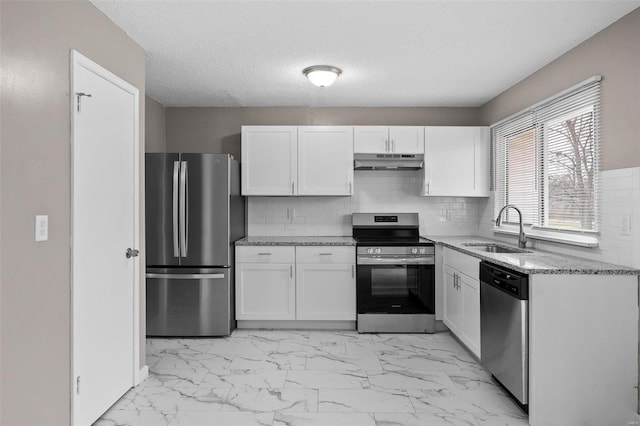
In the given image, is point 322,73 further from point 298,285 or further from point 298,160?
point 298,285

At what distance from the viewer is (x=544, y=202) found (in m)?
3.42

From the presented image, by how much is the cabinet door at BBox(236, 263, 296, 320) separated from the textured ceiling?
1823 millimetres

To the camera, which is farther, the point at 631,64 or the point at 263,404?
the point at 263,404

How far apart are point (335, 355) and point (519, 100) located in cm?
287

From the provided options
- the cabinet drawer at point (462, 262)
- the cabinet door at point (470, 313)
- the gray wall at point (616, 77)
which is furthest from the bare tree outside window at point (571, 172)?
the cabinet door at point (470, 313)

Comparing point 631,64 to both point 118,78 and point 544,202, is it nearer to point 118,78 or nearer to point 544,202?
point 544,202

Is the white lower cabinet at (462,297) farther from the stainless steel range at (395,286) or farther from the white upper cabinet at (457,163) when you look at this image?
the white upper cabinet at (457,163)

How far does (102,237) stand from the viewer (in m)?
2.45

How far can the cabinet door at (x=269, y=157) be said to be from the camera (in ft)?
14.5

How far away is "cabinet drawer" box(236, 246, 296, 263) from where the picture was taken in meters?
4.17

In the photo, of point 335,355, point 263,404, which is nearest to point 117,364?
point 263,404

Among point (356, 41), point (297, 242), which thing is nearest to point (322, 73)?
point (356, 41)

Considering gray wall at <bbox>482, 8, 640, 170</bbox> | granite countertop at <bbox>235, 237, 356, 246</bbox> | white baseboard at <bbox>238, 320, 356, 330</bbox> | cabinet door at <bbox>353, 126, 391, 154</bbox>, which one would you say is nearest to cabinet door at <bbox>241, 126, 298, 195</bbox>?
granite countertop at <bbox>235, 237, 356, 246</bbox>

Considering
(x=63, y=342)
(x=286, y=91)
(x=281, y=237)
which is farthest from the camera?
(x=281, y=237)
